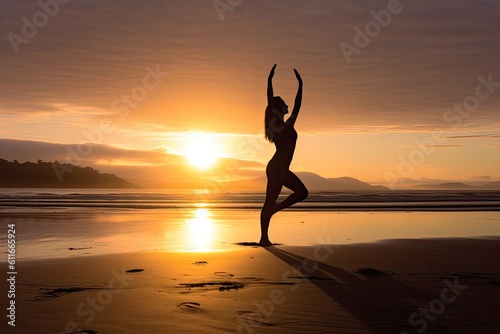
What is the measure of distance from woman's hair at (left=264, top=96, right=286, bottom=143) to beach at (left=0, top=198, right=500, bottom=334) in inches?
91.7

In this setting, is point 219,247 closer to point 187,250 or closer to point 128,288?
point 187,250

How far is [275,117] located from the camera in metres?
11.6

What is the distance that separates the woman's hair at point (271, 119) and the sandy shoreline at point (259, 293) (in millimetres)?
2836

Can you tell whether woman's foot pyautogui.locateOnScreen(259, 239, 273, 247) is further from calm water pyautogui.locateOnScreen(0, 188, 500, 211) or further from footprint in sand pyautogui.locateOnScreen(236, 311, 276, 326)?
calm water pyautogui.locateOnScreen(0, 188, 500, 211)

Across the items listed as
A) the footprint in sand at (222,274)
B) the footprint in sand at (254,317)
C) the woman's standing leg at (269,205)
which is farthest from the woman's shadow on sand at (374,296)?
the woman's standing leg at (269,205)

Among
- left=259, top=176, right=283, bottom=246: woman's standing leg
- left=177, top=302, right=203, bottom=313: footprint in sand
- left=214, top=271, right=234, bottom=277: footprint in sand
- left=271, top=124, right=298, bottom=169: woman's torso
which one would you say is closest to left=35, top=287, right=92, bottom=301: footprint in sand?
left=177, top=302, right=203, bottom=313: footprint in sand

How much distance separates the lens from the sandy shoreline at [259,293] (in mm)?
4973

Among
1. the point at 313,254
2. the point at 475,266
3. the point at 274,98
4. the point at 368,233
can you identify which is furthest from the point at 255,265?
the point at 368,233

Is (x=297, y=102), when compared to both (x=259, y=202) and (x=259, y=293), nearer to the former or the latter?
(x=259, y=293)

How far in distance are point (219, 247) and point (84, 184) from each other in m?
157

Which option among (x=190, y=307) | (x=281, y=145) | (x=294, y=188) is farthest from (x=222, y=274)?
(x=281, y=145)

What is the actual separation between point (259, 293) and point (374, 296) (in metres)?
1.27

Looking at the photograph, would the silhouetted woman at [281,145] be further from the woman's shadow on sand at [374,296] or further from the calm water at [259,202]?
the calm water at [259,202]

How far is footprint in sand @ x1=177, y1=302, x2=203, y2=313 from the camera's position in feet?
17.9
